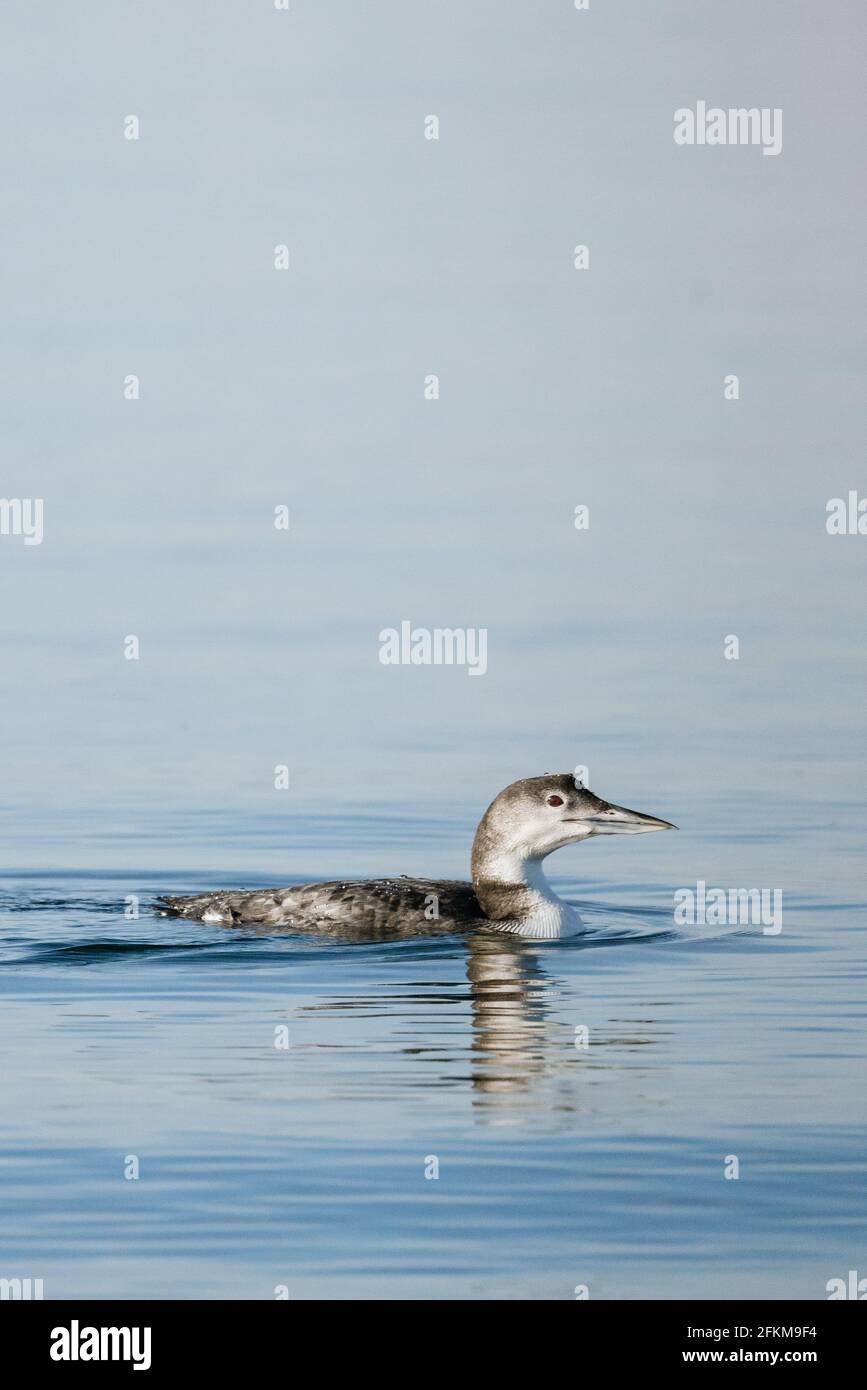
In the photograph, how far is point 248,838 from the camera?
18750mm

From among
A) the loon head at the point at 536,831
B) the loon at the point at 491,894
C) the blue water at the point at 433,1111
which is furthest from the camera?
the loon head at the point at 536,831

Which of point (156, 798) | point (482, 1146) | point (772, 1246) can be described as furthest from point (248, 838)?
point (772, 1246)

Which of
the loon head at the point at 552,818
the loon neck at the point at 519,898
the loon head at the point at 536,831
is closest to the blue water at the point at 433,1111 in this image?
the loon neck at the point at 519,898

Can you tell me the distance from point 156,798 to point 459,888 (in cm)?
552

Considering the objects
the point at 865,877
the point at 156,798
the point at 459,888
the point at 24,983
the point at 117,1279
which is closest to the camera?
the point at 117,1279

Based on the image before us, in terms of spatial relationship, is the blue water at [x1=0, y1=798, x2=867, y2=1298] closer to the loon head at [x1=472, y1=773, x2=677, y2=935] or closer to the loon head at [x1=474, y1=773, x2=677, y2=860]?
the loon head at [x1=472, y1=773, x2=677, y2=935]

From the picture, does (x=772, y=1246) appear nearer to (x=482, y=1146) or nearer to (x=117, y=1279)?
(x=482, y=1146)

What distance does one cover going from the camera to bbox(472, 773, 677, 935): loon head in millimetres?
15102

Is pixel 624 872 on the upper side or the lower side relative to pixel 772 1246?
upper

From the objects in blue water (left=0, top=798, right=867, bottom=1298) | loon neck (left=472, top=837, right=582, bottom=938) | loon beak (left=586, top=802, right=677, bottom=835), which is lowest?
blue water (left=0, top=798, right=867, bottom=1298)

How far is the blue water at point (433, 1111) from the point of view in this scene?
8984 millimetres

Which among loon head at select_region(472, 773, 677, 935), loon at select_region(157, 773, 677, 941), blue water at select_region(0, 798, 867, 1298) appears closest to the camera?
blue water at select_region(0, 798, 867, 1298)

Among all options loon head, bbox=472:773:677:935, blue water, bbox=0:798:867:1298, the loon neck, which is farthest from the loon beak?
blue water, bbox=0:798:867:1298

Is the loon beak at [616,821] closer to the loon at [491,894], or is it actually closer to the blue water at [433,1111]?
the loon at [491,894]
